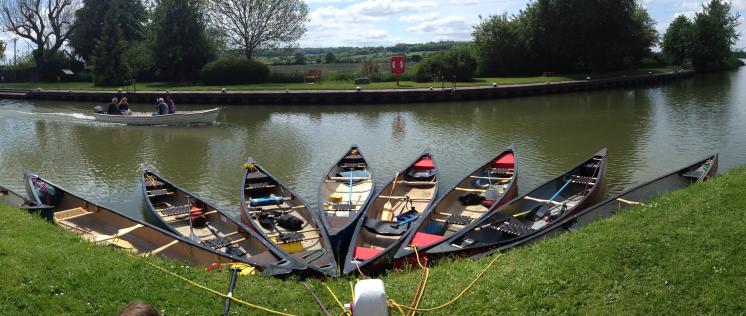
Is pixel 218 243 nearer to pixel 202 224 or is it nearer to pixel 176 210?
pixel 202 224

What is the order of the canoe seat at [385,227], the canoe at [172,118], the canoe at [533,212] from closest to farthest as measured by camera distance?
the canoe at [533,212] < the canoe seat at [385,227] < the canoe at [172,118]

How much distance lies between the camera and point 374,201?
14.6 m

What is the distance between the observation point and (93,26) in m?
65.5

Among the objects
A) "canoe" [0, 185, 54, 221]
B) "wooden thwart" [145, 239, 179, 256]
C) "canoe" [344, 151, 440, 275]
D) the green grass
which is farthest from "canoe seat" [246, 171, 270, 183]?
the green grass

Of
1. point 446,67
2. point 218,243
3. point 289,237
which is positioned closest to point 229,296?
point 218,243

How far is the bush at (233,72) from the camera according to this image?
53.5 metres

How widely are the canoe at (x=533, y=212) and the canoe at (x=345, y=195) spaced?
7.67 feet

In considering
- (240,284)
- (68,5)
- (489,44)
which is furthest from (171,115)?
(68,5)

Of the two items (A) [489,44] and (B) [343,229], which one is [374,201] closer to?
(B) [343,229]

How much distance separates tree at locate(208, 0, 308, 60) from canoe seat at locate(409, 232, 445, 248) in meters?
52.4

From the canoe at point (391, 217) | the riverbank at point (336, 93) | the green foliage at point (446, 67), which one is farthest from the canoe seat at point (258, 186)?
the green foliage at point (446, 67)

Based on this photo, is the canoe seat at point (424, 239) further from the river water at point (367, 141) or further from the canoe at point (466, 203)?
the river water at point (367, 141)

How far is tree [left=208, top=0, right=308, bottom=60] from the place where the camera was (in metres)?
60.6

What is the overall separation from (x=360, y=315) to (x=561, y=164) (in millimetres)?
17345
